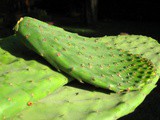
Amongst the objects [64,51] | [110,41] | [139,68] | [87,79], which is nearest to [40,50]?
[64,51]

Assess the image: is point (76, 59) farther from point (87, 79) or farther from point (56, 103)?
point (56, 103)

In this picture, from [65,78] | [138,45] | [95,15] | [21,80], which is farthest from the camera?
[95,15]

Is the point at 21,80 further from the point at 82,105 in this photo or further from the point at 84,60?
the point at 84,60

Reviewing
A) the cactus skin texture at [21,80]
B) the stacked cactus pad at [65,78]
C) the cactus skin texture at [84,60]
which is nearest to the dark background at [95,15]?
the cactus skin texture at [84,60]

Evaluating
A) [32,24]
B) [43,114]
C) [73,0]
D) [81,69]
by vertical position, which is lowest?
[73,0]

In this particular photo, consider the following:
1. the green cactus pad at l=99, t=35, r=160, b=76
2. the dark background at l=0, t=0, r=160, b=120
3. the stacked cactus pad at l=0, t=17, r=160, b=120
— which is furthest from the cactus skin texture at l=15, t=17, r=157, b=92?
the dark background at l=0, t=0, r=160, b=120

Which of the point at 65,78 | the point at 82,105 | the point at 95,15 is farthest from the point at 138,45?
the point at 95,15

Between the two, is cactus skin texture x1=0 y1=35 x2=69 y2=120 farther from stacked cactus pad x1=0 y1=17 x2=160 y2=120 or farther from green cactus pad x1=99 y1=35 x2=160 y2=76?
green cactus pad x1=99 y1=35 x2=160 y2=76
